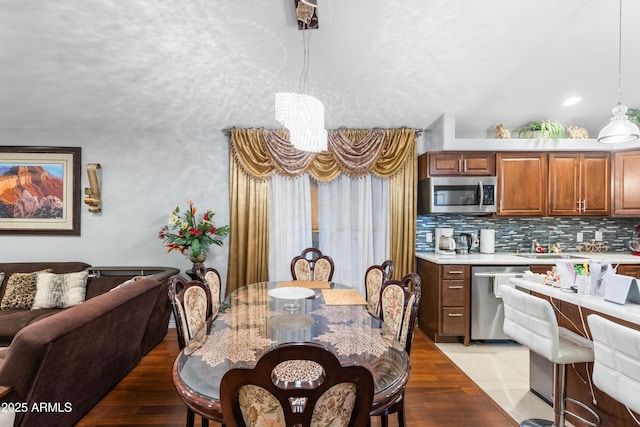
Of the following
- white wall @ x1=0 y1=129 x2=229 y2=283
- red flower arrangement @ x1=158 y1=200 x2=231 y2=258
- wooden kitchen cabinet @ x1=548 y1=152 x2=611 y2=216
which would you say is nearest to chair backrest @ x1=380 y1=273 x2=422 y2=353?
red flower arrangement @ x1=158 y1=200 x2=231 y2=258

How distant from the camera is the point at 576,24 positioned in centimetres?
228

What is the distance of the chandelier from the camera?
198 centimetres

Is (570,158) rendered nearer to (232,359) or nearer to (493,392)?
(493,392)

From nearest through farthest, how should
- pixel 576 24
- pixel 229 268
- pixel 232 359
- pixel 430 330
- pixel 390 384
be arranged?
pixel 390 384 < pixel 232 359 < pixel 576 24 < pixel 430 330 < pixel 229 268

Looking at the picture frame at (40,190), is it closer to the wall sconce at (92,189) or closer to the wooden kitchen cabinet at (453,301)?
the wall sconce at (92,189)

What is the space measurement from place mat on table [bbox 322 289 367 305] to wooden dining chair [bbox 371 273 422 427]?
0.20 meters

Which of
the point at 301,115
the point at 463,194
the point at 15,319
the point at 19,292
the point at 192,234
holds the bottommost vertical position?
the point at 15,319

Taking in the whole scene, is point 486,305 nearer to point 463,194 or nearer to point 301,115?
point 463,194

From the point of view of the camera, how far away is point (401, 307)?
5.97 feet

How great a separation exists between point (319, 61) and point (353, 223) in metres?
1.91

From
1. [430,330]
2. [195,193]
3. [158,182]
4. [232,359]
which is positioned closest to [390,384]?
[232,359]

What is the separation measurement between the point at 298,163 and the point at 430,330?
2379mm

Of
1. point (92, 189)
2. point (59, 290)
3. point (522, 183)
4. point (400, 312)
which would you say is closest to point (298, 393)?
point (400, 312)

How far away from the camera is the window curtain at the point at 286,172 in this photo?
3.67 meters
